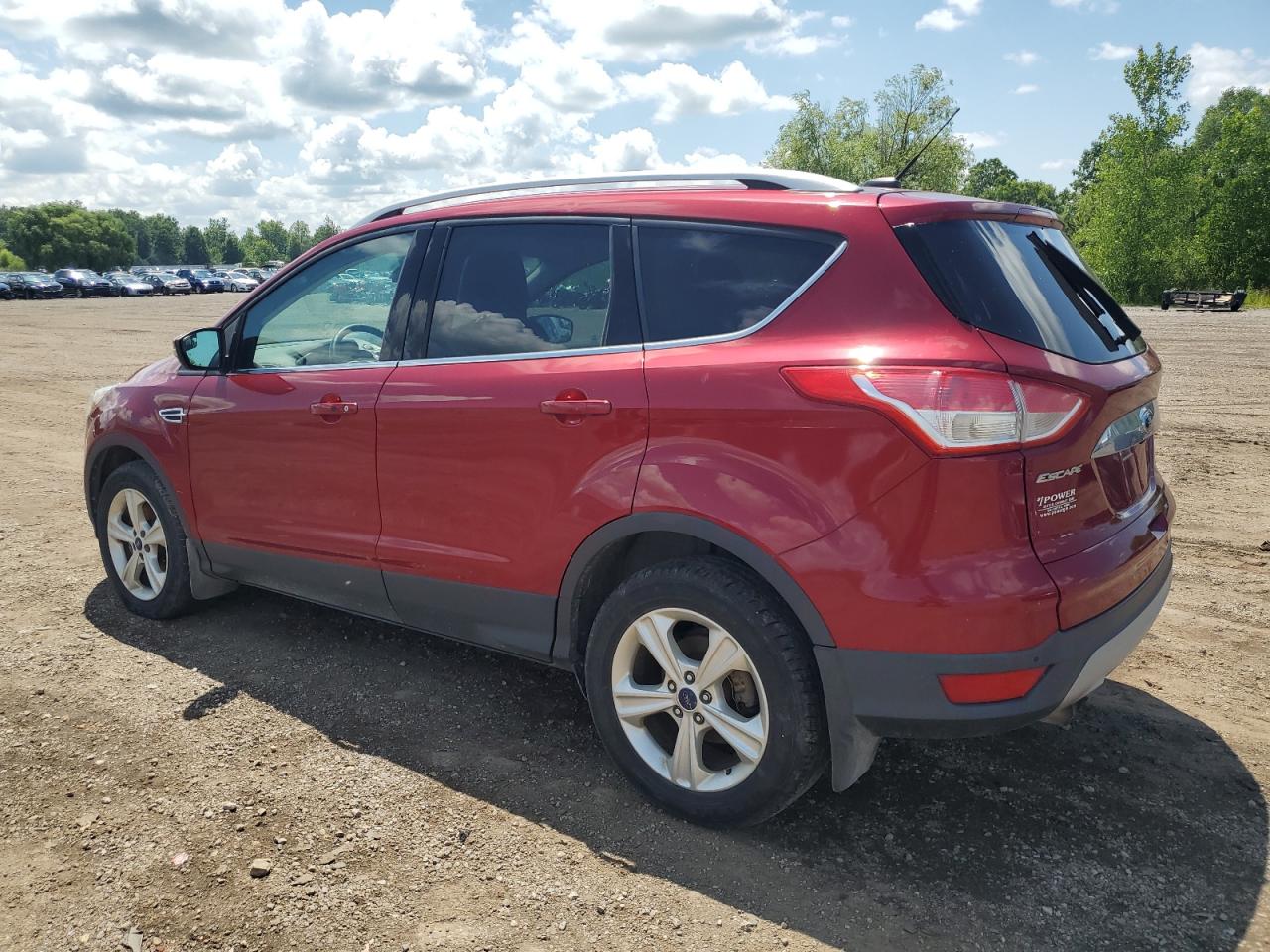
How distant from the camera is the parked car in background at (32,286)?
2227 inches

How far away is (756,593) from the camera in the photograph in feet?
9.11

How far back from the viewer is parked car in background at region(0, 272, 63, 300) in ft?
186

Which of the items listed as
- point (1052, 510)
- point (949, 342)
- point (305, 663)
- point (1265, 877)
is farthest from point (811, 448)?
point (305, 663)

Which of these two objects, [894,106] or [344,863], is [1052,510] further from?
[894,106]

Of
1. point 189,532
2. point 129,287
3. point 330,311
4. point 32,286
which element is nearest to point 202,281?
point 129,287

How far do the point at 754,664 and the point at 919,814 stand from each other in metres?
0.83

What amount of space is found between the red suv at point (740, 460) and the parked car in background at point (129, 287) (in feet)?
225

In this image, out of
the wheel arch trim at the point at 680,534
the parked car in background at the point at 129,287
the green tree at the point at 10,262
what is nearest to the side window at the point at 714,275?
the wheel arch trim at the point at 680,534

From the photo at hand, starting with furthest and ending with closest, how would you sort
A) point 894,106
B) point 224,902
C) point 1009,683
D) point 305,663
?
point 894,106
point 305,663
point 224,902
point 1009,683

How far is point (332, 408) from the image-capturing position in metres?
3.79

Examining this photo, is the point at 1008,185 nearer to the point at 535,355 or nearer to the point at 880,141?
the point at 880,141

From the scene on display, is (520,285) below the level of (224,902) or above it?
above

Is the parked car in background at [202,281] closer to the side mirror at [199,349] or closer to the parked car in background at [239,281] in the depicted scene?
the parked car in background at [239,281]

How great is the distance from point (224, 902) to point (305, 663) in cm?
167
